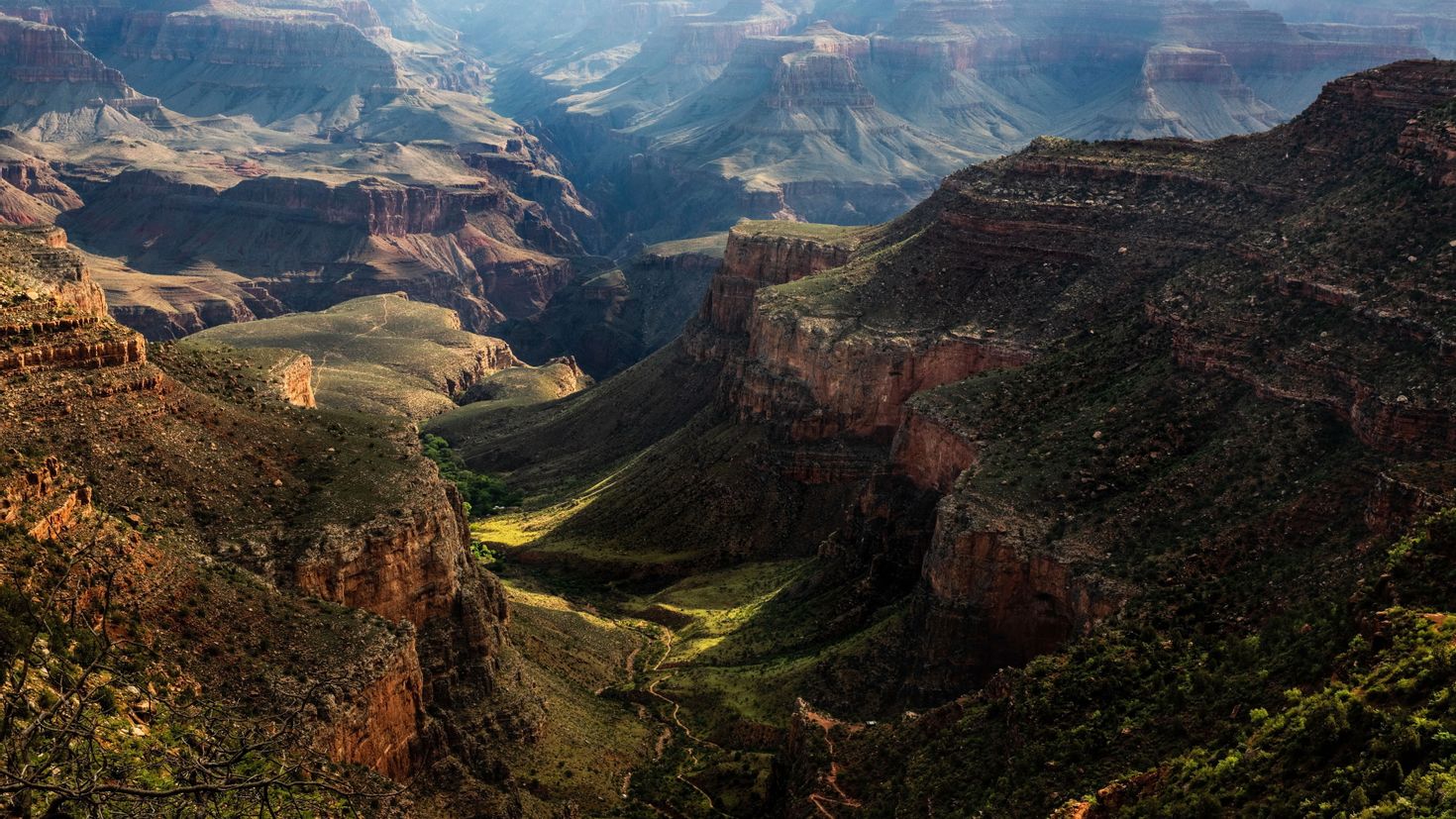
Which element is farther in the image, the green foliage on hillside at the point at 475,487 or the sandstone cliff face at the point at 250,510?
the green foliage on hillside at the point at 475,487

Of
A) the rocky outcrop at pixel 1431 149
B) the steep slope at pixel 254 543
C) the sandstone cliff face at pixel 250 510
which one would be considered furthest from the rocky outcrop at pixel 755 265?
the sandstone cliff face at pixel 250 510

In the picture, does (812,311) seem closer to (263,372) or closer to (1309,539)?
(263,372)

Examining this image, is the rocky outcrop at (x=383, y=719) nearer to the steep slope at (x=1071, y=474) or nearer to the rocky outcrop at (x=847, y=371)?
the steep slope at (x=1071, y=474)

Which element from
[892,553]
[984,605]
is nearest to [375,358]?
[892,553]

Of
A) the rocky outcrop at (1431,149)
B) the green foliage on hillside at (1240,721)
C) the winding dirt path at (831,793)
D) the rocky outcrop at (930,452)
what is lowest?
the winding dirt path at (831,793)

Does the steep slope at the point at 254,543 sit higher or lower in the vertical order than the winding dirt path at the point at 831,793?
higher

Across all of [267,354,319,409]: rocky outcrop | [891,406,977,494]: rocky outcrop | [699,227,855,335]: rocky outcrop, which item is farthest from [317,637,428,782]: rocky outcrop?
[699,227,855,335]: rocky outcrop

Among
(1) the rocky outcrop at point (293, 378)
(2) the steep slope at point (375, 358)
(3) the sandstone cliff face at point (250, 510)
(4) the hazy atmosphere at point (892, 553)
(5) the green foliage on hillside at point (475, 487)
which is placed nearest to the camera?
(4) the hazy atmosphere at point (892, 553)
